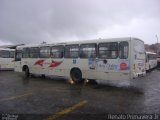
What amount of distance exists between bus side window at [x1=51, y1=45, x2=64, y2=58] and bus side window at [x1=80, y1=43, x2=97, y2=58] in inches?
78.2

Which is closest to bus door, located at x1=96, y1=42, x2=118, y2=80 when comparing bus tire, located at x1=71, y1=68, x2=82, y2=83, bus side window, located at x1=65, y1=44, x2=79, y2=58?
bus tire, located at x1=71, y1=68, x2=82, y2=83

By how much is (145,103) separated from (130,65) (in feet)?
12.2

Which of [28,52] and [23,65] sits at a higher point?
[28,52]

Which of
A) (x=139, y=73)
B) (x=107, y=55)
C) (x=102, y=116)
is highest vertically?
(x=107, y=55)

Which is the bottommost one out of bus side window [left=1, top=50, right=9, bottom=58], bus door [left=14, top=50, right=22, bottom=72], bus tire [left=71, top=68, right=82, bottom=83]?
bus tire [left=71, top=68, right=82, bottom=83]

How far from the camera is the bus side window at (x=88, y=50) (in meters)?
13.9

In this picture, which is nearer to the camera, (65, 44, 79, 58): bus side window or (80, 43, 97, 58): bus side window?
(80, 43, 97, 58): bus side window

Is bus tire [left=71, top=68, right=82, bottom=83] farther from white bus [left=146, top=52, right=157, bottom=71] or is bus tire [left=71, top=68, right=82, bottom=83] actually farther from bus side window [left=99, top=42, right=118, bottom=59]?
white bus [left=146, top=52, right=157, bottom=71]

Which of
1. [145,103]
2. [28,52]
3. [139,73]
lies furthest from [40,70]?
[145,103]

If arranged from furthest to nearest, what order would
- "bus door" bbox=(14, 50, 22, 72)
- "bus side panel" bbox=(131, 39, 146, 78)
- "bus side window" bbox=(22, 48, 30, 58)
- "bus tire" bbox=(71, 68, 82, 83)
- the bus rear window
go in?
the bus rear window → "bus door" bbox=(14, 50, 22, 72) → "bus side window" bbox=(22, 48, 30, 58) → "bus tire" bbox=(71, 68, 82, 83) → "bus side panel" bbox=(131, 39, 146, 78)

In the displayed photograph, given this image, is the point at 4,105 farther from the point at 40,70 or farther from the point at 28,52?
the point at 28,52

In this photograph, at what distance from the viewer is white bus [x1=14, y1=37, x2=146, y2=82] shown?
40.7ft

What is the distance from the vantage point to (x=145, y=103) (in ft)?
28.7

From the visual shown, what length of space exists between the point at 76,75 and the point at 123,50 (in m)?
4.18
